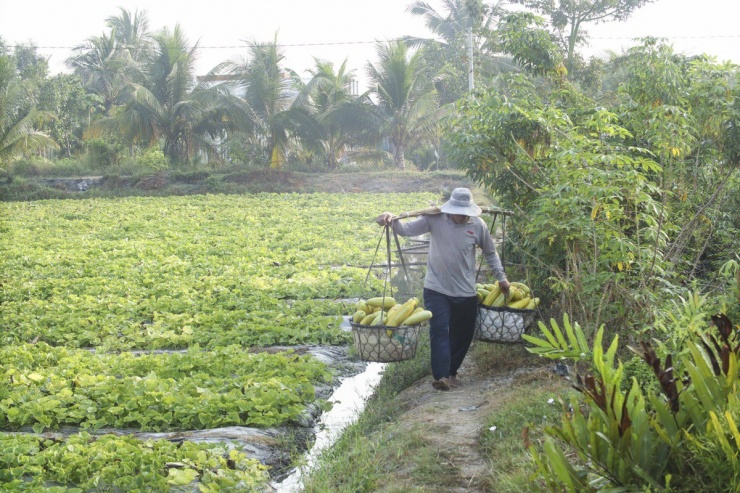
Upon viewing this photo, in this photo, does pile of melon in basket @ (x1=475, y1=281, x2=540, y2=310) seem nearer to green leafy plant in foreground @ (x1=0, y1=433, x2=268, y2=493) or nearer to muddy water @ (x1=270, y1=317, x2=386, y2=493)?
muddy water @ (x1=270, y1=317, x2=386, y2=493)

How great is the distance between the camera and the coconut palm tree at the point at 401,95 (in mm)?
33094

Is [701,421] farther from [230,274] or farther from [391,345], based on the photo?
[230,274]

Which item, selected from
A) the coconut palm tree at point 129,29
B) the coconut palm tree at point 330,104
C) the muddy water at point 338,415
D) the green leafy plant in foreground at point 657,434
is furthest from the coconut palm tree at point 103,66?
the green leafy plant in foreground at point 657,434

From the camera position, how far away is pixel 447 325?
6457 mm

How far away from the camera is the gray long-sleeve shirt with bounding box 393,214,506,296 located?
6473mm

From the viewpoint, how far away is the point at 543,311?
24.6ft

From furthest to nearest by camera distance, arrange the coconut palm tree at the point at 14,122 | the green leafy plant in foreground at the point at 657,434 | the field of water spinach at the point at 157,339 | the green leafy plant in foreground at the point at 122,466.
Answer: the coconut palm tree at the point at 14,122
the field of water spinach at the point at 157,339
the green leafy plant in foreground at the point at 122,466
the green leafy plant in foreground at the point at 657,434

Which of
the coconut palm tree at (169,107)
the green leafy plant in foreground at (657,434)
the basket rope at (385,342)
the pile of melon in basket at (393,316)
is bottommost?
the basket rope at (385,342)

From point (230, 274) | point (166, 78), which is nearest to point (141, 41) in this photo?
point (166, 78)

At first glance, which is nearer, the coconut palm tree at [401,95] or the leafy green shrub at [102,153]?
the coconut palm tree at [401,95]

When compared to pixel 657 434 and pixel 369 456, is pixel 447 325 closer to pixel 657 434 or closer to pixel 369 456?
pixel 369 456

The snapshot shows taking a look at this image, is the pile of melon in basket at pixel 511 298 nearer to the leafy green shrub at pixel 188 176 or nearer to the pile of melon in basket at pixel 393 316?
the pile of melon in basket at pixel 393 316

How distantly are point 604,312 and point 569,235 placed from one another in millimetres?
633

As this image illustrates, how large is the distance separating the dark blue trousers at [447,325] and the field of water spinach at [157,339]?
106cm
